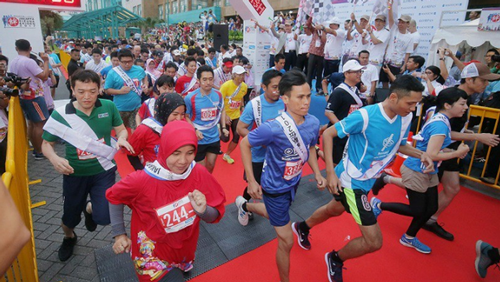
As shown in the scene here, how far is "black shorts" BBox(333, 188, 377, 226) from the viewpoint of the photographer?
8.74 ft

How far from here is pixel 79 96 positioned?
2.81 metres

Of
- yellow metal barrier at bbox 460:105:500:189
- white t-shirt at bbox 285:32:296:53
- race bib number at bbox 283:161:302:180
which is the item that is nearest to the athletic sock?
race bib number at bbox 283:161:302:180

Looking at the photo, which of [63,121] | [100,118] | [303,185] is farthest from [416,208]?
[63,121]

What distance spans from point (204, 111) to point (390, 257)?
3.15 metres

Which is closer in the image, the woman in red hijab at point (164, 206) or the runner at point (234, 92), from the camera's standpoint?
the woman in red hijab at point (164, 206)

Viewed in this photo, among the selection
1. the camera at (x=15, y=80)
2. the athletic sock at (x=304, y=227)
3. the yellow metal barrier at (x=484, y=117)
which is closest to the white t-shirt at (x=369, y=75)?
the yellow metal barrier at (x=484, y=117)

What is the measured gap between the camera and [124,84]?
5730 mm

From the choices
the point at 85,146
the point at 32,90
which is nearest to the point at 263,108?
the point at 85,146

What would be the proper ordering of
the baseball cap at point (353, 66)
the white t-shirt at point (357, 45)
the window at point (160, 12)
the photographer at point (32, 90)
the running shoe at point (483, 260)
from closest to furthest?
the running shoe at point (483, 260), the baseball cap at point (353, 66), the photographer at point (32, 90), the white t-shirt at point (357, 45), the window at point (160, 12)

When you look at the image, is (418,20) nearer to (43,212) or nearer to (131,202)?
(131,202)

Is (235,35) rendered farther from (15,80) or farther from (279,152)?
(279,152)

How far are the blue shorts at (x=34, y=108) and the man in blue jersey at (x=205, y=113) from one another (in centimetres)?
344

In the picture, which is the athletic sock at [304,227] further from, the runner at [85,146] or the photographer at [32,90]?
the photographer at [32,90]

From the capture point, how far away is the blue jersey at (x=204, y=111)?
4.37m
